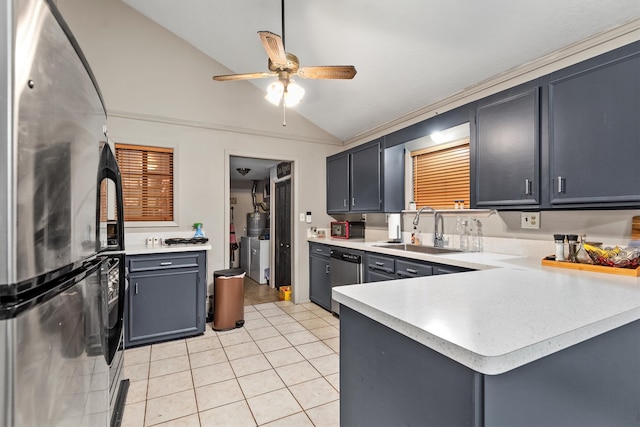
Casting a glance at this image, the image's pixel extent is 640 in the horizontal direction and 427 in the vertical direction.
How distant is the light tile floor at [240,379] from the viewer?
5.98 ft

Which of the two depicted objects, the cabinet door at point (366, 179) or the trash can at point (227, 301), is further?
the cabinet door at point (366, 179)

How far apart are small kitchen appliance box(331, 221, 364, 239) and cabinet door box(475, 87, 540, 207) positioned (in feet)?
6.46

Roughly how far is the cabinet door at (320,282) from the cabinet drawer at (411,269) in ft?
4.22

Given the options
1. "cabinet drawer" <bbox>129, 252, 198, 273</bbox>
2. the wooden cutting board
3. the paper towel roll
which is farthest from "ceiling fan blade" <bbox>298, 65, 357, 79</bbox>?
"cabinet drawer" <bbox>129, 252, 198, 273</bbox>

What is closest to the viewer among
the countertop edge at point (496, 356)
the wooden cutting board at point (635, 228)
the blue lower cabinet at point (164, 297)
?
the countertop edge at point (496, 356)

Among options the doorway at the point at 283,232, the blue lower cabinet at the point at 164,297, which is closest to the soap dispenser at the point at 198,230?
the blue lower cabinet at the point at 164,297

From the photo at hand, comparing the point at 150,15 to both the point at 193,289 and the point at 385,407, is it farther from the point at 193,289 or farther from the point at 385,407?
the point at 385,407

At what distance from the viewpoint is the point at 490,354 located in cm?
63

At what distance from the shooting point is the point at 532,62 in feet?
7.53

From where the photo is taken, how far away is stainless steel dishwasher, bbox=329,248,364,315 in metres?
3.23

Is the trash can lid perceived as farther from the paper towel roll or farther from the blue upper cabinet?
the paper towel roll

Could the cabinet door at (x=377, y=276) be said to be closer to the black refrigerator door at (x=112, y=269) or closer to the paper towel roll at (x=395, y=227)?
the paper towel roll at (x=395, y=227)

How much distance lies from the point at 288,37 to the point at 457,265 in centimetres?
261

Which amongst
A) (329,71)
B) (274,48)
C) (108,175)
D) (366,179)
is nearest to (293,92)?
(329,71)
